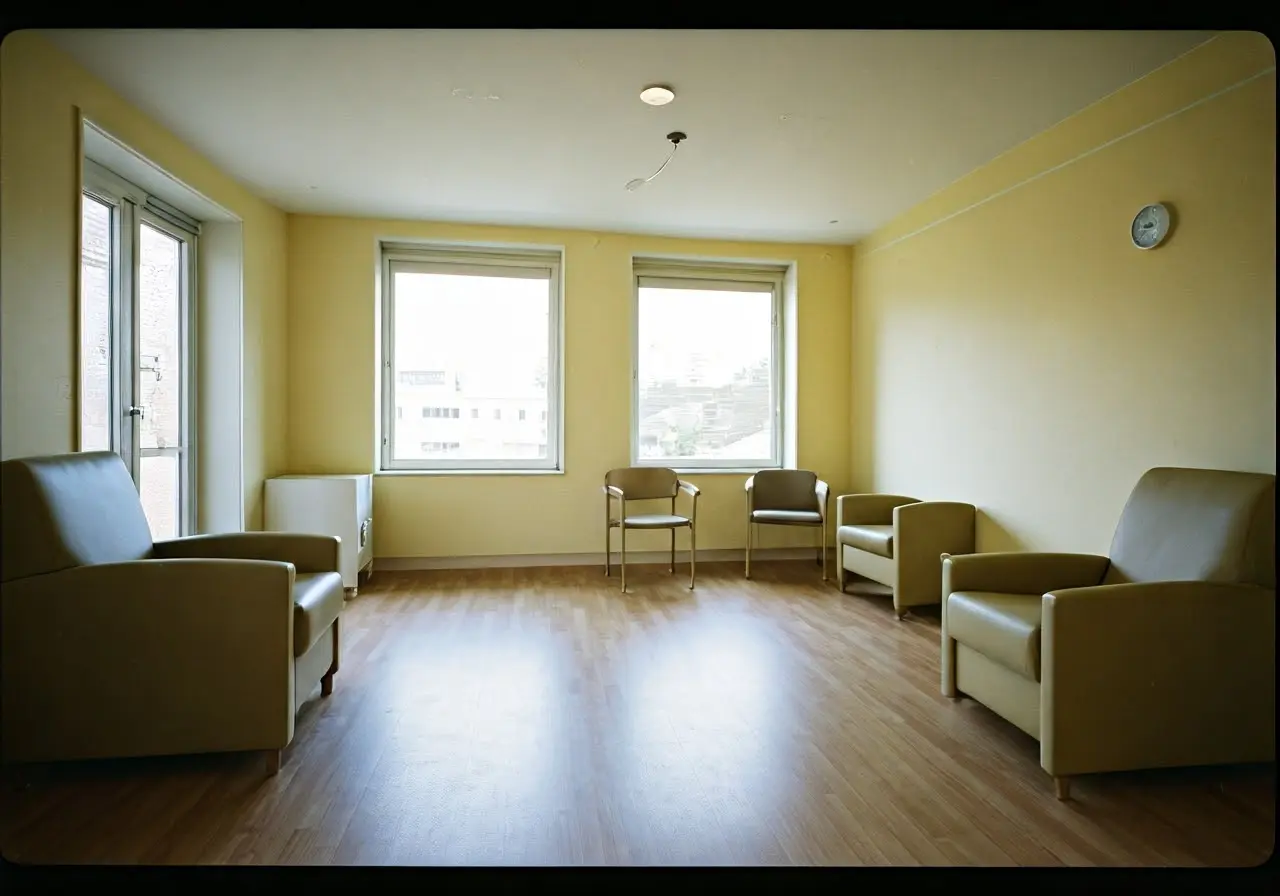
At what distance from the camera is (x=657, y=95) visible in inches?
124

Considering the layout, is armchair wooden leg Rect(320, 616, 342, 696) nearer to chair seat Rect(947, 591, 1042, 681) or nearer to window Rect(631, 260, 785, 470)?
chair seat Rect(947, 591, 1042, 681)

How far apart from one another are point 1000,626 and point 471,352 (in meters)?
4.33

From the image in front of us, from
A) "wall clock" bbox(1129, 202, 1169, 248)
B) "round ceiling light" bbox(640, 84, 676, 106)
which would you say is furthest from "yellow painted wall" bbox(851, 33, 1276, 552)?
"round ceiling light" bbox(640, 84, 676, 106)

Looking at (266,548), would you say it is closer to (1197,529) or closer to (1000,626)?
(1000,626)

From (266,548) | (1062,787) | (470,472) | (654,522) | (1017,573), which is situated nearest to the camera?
(1062,787)

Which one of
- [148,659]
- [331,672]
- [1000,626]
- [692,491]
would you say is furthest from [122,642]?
[692,491]

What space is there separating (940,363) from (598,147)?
104 inches

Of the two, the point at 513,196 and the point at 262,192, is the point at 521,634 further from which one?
the point at 262,192

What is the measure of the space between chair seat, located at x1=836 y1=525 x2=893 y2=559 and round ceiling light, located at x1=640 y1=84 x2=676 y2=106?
2809mm

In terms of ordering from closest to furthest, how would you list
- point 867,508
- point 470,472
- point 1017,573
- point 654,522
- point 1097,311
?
1. point 1017,573
2. point 1097,311
3. point 867,508
4. point 654,522
5. point 470,472

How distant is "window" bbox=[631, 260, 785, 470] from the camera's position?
5.80m

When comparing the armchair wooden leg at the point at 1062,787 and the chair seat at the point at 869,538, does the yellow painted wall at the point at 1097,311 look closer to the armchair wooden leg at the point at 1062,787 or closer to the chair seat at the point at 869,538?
the chair seat at the point at 869,538

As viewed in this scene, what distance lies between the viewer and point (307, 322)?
5129mm

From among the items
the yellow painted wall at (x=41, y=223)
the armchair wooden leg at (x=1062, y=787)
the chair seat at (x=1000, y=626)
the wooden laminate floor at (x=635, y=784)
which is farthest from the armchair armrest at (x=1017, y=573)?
the yellow painted wall at (x=41, y=223)
